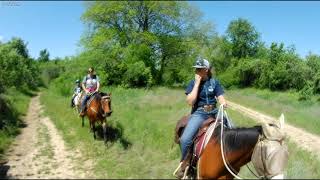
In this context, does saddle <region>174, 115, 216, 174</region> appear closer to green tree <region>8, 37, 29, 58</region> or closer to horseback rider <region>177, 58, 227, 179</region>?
horseback rider <region>177, 58, 227, 179</region>

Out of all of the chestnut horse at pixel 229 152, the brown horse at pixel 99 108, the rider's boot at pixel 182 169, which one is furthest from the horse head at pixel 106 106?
the chestnut horse at pixel 229 152

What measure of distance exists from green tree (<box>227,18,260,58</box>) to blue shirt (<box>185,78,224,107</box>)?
55.5m

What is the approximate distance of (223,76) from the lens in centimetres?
5653

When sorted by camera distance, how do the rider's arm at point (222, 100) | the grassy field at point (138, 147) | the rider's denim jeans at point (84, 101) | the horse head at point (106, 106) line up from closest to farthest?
the rider's arm at point (222, 100)
the grassy field at point (138, 147)
the horse head at point (106, 106)
the rider's denim jeans at point (84, 101)

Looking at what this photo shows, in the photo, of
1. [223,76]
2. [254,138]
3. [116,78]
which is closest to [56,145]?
[254,138]

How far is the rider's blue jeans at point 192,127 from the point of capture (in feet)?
24.4

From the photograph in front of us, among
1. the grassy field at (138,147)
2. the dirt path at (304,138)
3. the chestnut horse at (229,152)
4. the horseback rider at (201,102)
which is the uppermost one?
the horseback rider at (201,102)

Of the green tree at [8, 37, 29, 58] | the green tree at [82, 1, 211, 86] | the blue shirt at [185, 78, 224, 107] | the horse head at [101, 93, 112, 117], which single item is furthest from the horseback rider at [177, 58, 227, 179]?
the green tree at [8, 37, 29, 58]

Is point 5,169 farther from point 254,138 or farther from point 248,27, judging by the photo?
point 248,27

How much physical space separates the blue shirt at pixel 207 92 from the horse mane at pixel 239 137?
66 centimetres

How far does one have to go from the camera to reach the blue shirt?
739 cm

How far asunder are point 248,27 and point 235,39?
2473 mm

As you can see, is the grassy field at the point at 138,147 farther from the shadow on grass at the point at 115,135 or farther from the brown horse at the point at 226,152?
the brown horse at the point at 226,152

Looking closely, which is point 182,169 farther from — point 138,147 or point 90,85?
point 90,85
